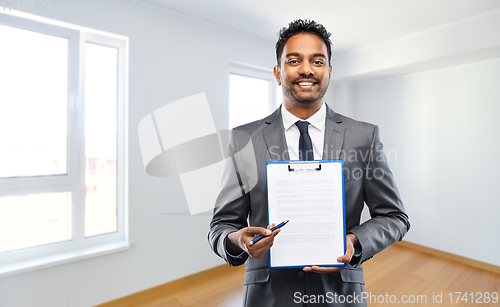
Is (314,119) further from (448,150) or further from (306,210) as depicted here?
(448,150)

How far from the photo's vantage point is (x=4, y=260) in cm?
196

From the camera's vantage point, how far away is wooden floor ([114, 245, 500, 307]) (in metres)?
2.53

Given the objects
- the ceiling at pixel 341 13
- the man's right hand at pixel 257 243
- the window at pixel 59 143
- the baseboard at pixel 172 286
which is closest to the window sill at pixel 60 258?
the window at pixel 59 143

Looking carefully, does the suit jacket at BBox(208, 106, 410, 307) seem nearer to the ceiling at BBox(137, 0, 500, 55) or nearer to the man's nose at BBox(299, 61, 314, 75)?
the man's nose at BBox(299, 61, 314, 75)

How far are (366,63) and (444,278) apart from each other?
8.96 feet

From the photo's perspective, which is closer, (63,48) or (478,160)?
(63,48)

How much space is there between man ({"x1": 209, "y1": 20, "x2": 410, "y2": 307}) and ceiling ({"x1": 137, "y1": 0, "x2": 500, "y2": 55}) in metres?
1.86

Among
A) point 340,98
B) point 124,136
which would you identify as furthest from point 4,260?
point 340,98

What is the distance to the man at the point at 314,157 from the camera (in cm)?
88

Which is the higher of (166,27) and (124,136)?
(166,27)

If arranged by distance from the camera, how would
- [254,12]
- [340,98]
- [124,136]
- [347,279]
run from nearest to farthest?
[347,279] < [124,136] < [254,12] < [340,98]

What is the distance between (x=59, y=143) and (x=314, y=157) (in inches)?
84.5

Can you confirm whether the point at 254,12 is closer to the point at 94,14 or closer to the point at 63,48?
the point at 94,14

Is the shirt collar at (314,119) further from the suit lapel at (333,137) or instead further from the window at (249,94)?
the window at (249,94)
